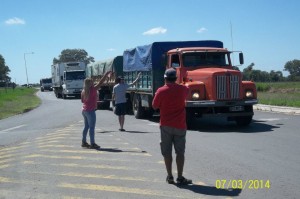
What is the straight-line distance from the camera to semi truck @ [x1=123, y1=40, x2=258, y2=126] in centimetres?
1429

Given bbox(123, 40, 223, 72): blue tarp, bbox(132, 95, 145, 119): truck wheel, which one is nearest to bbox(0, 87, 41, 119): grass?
bbox(132, 95, 145, 119): truck wheel

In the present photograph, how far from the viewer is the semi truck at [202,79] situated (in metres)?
14.3

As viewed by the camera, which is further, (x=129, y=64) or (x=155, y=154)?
(x=129, y=64)

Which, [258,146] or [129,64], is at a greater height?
[129,64]

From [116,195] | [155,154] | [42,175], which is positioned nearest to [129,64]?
[155,154]

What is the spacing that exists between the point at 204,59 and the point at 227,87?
1785mm

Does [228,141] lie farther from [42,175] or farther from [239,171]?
[42,175]

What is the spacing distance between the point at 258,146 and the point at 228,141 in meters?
1.20

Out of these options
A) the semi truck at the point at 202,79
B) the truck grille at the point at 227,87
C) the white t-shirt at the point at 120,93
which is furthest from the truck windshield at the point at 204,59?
the white t-shirt at the point at 120,93

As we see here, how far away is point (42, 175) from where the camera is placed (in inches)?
317

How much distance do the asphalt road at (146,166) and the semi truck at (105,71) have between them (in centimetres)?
1049

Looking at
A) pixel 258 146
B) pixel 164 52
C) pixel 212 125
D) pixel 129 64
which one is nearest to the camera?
pixel 258 146

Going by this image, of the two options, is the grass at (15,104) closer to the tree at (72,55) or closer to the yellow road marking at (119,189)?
the yellow road marking at (119,189)

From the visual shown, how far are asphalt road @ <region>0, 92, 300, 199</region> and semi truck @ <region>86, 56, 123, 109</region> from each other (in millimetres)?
10485
